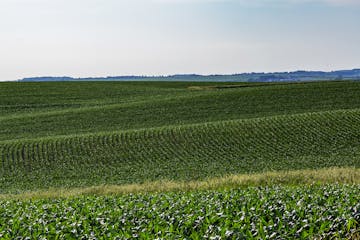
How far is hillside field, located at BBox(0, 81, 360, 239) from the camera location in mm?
11672

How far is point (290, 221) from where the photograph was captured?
11.3 meters

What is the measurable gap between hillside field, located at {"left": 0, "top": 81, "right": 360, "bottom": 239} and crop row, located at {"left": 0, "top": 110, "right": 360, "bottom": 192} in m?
0.08

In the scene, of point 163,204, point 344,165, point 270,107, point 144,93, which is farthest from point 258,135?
point 144,93

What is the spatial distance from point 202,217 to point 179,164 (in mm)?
22600

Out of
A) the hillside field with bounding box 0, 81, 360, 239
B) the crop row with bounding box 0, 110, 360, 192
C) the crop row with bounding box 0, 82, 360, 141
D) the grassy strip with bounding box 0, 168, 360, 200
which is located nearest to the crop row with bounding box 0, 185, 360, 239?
the hillside field with bounding box 0, 81, 360, 239

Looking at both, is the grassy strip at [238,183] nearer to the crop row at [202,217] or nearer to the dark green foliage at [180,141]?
the crop row at [202,217]

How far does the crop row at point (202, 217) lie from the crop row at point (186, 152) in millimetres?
14034

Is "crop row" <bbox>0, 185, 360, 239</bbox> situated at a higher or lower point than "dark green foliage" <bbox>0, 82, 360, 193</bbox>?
higher

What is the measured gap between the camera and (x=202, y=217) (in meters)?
11.7

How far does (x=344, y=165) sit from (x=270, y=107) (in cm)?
2714

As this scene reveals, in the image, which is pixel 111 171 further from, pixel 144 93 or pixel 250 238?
pixel 144 93

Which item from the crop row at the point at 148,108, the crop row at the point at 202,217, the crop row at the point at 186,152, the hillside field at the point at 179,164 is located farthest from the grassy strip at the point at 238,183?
the crop row at the point at 148,108

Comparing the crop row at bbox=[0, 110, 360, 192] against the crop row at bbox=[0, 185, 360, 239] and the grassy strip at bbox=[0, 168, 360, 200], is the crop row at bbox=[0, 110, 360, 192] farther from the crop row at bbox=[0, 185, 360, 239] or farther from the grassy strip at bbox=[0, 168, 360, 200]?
the crop row at bbox=[0, 185, 360, 239]

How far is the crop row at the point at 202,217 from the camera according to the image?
34.6 feet
